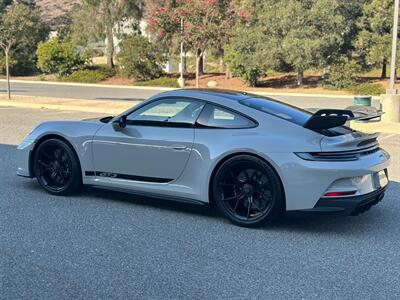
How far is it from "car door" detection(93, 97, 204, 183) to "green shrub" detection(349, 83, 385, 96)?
87.1ft

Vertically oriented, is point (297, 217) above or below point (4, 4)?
below

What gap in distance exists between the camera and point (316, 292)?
391 centimetres

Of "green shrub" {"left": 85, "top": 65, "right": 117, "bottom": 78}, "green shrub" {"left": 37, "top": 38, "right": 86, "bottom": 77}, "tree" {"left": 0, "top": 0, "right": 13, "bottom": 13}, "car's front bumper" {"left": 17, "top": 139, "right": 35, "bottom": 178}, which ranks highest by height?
"tree" {"left": 0, "top": 0, "right": 13, "bottom": 13}

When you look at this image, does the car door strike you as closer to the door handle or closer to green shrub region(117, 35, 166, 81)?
the door handle

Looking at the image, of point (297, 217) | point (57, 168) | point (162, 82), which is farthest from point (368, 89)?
point (297, 217)

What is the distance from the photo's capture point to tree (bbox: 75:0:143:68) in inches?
1746

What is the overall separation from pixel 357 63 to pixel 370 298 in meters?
31.8

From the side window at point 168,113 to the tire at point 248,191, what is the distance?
2.45 ft

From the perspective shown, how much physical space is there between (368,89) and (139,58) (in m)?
17.5

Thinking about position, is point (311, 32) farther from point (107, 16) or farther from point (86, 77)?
point (107, 16)

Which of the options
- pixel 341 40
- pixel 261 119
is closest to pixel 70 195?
pixel 261 119

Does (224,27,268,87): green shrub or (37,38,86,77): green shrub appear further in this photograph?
(37,38,86,77): green shrub

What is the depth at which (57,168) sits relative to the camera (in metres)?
6.67

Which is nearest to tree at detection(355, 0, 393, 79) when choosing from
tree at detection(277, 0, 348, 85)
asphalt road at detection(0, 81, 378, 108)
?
tree at detection(277, 0, 348, 85)
